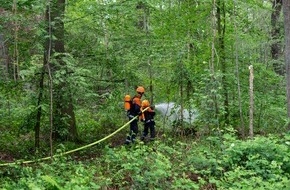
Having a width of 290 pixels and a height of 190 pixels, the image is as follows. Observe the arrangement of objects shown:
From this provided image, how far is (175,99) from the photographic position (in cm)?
1259

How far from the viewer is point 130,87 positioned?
11891 mm

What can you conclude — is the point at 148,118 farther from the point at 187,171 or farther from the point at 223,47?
the point at 187,171

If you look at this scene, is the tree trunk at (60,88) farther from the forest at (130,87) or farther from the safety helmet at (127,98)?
the safety helmet at (127,98)

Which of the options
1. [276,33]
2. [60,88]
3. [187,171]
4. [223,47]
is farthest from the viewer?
[276,33]

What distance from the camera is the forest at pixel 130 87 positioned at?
25.9ft

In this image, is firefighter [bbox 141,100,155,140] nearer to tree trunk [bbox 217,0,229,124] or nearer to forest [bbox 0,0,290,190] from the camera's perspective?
forest [bbox 0,0,290,190]

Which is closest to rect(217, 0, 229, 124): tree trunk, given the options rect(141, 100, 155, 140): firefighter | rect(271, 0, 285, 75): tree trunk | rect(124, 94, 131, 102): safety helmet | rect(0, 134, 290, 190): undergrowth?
rect(141, 100, 155, 140): firefighter

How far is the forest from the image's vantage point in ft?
25.9

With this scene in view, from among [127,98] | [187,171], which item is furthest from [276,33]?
[187,171]

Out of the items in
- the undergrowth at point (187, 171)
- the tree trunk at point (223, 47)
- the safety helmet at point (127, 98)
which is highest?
the tree trunk at point (223, 47)

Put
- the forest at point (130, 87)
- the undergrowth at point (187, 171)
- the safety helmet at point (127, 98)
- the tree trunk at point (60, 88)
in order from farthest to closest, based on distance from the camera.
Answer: the safety helmet at point (127, 98) → the tree trunk at point (60, 88) → the forest at point (130, 87) → the undergrowth at point (187, 171)

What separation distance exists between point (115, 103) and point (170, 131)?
7.60 ft

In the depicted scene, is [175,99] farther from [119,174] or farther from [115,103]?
[119,174]

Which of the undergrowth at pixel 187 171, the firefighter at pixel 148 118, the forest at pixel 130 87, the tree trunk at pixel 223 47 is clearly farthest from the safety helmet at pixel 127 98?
the undergrowth at pixel 187 171
